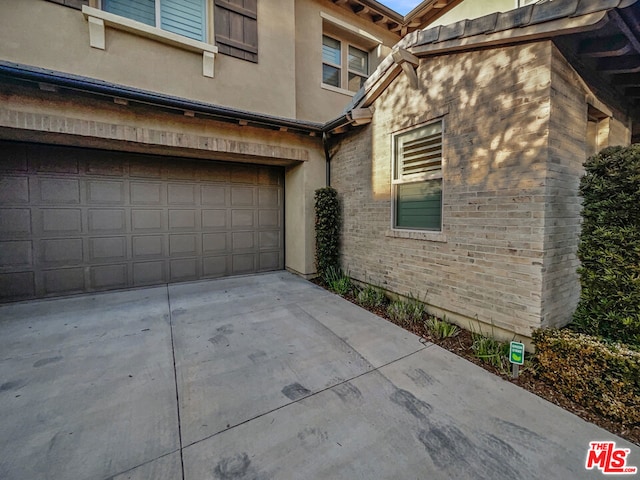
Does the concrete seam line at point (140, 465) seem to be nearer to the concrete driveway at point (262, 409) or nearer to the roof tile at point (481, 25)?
the concrete driveway at point (262, 409)

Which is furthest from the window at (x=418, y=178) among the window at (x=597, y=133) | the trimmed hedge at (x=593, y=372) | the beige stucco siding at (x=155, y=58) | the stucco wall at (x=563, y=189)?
the beige stucco siding at (x=155, y=58)

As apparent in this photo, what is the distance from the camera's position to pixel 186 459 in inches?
72.7

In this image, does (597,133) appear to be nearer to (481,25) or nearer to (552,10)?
(552,10)

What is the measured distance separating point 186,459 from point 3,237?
5.73 meters

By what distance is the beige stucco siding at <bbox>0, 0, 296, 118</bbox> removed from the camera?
4215 mm

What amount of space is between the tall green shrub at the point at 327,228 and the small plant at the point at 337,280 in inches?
2.2

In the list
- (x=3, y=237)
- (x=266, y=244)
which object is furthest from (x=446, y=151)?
(x=3, y=237)

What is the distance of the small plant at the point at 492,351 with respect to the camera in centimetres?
300

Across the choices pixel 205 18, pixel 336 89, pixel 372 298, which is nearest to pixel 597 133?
pixel 372 298

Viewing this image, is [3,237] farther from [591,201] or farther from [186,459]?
[591,201]

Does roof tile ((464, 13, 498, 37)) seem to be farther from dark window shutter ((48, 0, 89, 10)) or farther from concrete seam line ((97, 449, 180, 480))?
dark window shutter ((48, 0, 89, 10))

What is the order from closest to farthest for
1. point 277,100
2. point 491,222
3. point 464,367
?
point 464,367 → point 491,222 → point 277,100

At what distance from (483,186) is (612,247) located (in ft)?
4.49

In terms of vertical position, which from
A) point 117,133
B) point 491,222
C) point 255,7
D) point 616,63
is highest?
point 255,7
